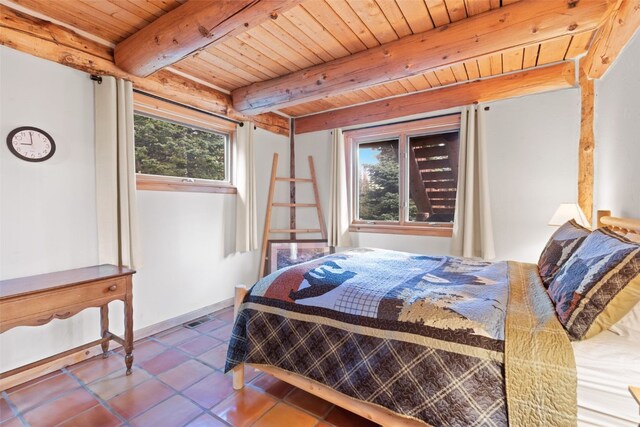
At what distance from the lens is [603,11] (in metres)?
1.66

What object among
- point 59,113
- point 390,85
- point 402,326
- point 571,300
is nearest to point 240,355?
point 402,326

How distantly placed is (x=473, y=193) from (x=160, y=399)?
307cm

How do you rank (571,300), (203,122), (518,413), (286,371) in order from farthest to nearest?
(203,122)
(286,371)
(571,300)
(518,413)

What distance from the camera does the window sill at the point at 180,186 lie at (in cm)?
254

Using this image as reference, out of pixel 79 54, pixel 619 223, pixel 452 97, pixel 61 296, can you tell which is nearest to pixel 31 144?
pixel 79 54

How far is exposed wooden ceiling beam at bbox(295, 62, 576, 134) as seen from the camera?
263 cm

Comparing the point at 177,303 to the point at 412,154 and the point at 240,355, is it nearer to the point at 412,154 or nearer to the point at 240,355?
the point at 240,355

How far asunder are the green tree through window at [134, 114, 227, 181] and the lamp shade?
3.24 metres

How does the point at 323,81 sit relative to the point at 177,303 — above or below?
above

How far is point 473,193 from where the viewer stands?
295 cm

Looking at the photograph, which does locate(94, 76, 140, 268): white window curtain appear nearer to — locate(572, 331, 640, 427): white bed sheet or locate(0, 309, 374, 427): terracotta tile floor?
locate(0, 309, 374, 427): terracotta tile floor

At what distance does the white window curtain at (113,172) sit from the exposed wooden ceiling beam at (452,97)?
7.65 ft

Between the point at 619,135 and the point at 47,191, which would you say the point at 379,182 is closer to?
the point at 619,135

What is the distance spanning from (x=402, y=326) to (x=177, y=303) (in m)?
2.34
